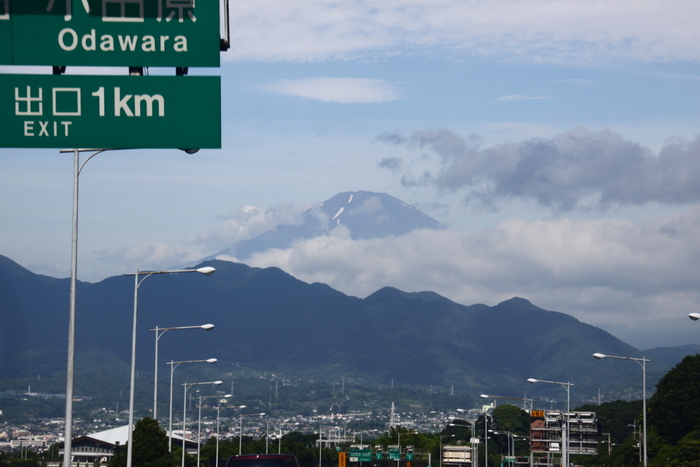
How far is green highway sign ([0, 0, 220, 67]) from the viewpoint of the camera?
16.7m

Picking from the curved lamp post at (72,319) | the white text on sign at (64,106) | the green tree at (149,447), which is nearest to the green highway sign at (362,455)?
the green tree at (149,447)

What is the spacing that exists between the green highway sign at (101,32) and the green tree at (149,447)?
168 ft

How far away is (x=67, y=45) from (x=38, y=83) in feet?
2.38

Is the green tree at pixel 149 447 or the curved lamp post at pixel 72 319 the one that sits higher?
the curved lamp post at pixel 72 319

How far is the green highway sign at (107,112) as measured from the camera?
16.8 metres

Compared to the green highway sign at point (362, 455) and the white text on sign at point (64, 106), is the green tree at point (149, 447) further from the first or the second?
the green highway sign at point (362, 455)

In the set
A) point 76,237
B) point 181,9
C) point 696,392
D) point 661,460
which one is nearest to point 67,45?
point 181,9

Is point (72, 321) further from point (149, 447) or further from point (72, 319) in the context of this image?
point (149, 447)

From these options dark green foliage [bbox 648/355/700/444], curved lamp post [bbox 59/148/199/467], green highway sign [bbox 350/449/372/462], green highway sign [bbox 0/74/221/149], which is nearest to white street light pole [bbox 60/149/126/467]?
curved lamp post [bbox 59/148/199/467]

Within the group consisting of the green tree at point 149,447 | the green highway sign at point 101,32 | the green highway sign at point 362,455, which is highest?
the green highway sign at point 101,32

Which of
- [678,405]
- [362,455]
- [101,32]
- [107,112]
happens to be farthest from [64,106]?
[362,455]

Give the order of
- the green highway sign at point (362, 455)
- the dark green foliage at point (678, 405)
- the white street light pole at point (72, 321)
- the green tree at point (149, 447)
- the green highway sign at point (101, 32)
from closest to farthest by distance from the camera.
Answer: the green highway sign at point (101, 32)
the white street light pole at point (72, 321)
the green tree at point (149, 447)
the dark green foliage at point (678, 405)
the green highway sign at point (362, 455)

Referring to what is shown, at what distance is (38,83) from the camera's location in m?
16.8

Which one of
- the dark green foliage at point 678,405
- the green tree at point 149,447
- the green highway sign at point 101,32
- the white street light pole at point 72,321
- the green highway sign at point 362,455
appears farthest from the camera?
the green highway sign at point 362,455
